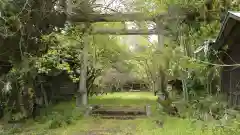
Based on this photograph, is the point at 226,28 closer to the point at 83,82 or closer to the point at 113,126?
the point at 113,126

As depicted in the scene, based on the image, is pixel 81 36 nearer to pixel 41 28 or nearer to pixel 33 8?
pixel 41 28

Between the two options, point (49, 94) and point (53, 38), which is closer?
point (53, 38)

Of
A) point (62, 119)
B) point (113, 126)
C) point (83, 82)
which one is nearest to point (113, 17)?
point (83, 82)

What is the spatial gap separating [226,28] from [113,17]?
16.3 feet

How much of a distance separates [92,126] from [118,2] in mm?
5593

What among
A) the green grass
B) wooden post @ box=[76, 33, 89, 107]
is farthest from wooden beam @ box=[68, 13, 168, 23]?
the green grass

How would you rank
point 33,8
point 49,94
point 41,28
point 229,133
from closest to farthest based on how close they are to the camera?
point 229,133
point 33,8
point 41,28
point 49,94

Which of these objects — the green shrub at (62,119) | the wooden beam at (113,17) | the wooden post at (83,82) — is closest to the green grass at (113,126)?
the green shrub at (62,119)

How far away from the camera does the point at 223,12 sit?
9477 mm

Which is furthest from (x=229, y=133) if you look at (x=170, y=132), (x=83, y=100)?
(x=83, y=100)

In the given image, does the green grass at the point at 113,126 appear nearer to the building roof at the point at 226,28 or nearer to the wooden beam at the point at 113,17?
the building roof at the point at 226,28

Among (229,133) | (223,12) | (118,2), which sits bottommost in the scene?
(229,133)

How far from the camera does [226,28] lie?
691cm

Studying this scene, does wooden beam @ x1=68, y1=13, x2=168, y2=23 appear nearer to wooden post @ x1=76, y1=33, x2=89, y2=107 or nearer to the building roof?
wooden post @ x1=76, y1=33, x2=89, y2=107
